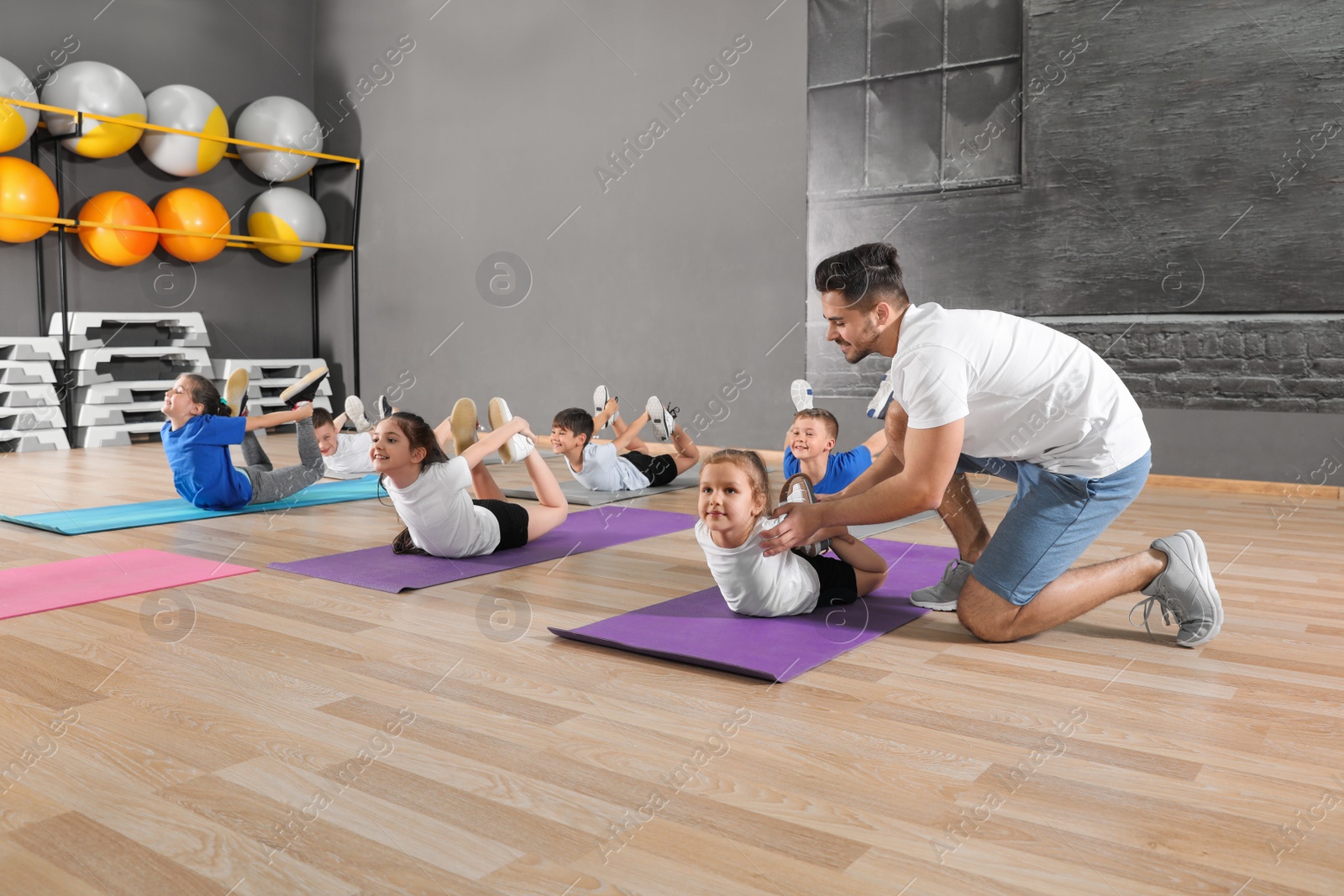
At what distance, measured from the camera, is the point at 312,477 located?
436 centimetres

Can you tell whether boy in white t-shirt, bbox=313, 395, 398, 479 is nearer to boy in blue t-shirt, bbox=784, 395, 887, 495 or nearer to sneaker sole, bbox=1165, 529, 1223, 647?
boy in blue t-shirt, bbox=784, 395, 887, 495

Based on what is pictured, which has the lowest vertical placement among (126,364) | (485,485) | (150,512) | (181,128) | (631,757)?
(631,757)

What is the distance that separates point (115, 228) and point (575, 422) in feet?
12.2

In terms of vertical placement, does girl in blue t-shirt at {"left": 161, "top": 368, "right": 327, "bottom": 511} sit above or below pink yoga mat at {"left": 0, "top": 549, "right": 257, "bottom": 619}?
above

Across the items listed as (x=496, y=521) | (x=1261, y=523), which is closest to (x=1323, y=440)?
(x=1261, y=523)

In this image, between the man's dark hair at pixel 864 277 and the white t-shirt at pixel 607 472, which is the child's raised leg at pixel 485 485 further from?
the man's dark hair at pixel 864 277

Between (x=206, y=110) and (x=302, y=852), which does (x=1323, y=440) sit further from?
(x=206, y=110)

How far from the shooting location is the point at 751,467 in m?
2.20

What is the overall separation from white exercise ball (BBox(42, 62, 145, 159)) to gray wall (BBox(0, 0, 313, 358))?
1.24 ft

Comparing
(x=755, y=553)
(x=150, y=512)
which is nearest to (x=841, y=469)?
(x=755, y=553)

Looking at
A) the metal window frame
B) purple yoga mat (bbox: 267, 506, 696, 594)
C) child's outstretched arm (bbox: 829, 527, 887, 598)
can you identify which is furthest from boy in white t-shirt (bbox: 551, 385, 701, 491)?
child's outstretched arm (bbox: 829, 527, 887, 598)

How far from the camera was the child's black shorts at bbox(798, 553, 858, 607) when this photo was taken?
2416 mm

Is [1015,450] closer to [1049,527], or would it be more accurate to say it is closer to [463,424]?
[1049,527]

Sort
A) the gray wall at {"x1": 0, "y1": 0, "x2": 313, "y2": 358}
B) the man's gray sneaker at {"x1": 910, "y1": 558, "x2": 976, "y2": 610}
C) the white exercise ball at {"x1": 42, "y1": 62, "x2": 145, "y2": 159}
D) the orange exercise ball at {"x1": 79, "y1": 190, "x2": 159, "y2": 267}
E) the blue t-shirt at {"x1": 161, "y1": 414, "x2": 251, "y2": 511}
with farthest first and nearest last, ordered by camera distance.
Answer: the gray wall at {"x1": 0, "y1": 0, "x2": 313, "y2": 358} < the orange exercise ball at {"x1": 79, "y1": 190, "x2": 159, "y2": 267} < the white exercise ball at {"x1": 42, "y1": 62, "x2": 145, "y2": 159} < the blue t-shirt at {"x1": 161, "y1": 414, "x2": 251, "y2": 511} < the man's gray sneaker at {"x1": 910, "y1": 558, "x2": 976, "y2": 610}
